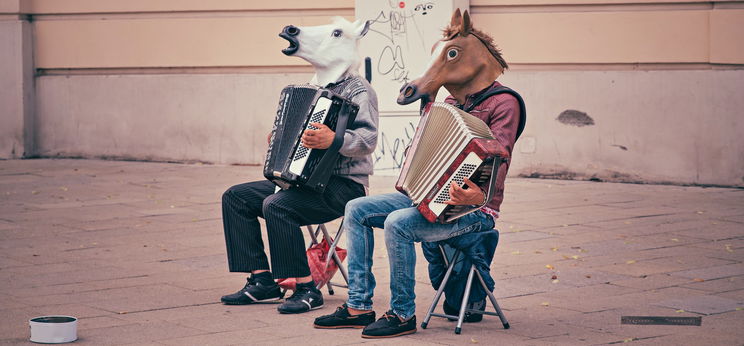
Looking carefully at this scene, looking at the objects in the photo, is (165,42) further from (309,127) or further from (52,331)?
(52,331)

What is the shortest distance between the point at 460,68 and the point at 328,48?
3.13 feet

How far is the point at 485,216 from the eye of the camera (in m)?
5.27

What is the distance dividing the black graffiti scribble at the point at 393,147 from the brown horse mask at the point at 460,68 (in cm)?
572

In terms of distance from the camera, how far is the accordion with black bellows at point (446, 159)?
487 cm

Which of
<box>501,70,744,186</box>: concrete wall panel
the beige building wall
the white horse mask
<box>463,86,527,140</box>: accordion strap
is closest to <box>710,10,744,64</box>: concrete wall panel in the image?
the beige building wall

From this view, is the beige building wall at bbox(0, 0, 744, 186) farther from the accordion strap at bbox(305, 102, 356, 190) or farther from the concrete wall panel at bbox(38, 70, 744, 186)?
the accordion strap at bbox(305, 102, 356, 190)

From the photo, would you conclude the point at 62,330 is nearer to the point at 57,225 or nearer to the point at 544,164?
the point at 57,225

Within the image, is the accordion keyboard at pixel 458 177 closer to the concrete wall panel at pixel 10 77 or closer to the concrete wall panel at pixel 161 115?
the concrete wall panel at pixel 161 115

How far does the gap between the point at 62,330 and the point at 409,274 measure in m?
1.62

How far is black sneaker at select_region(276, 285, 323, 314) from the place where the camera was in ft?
18.9

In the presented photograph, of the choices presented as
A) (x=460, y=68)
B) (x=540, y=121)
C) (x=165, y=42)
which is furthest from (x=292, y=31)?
(x=165, y=42)

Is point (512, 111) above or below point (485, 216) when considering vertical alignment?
above

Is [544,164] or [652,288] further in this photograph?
[544,164]

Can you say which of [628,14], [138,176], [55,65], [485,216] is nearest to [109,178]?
[138,176]
